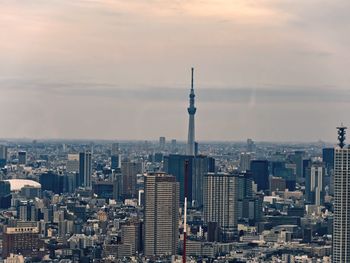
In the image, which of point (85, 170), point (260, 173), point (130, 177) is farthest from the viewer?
point (85, 170)

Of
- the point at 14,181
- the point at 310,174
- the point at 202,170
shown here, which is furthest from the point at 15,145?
the point at 310,174

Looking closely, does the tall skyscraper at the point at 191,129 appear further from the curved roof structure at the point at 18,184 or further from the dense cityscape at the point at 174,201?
the curved roof structure at the point at 18,184

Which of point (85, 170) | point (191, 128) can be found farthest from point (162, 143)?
point (85, 170)

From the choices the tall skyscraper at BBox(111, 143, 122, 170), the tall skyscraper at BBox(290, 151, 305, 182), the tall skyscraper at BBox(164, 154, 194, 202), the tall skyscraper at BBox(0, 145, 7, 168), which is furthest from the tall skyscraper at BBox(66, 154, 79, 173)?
the tall skyscraper at BBox(290, 151, 305, 182)

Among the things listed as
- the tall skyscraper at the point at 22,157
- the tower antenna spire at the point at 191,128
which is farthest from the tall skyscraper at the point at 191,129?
the tall skyscraper at the point at 22,157

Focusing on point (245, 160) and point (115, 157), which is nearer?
point (245, 160)

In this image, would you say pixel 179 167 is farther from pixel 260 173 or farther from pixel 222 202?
pixel 260 173

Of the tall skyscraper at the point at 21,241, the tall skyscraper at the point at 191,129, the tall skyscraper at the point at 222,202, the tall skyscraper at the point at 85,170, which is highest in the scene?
the tall skyscraper at the point at 191,129
